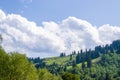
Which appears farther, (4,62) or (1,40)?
(4,62)

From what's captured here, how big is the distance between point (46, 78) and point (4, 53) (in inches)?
2389

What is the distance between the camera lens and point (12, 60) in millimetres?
127250

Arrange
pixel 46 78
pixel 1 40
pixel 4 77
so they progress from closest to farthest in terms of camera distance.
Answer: pixel 1 40 < pixel 4 77 < pixel 46 78

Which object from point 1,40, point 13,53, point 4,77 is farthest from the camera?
point 13,53

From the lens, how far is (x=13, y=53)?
132125mm

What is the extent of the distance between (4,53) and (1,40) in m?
56.4

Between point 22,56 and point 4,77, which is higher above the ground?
point 22,56

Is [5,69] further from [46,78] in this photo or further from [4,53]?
[46,78]

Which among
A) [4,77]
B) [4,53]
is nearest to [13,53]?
[4,53]

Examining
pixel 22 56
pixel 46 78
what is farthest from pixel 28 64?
pixel 46 78

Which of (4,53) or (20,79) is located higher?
(4,53)

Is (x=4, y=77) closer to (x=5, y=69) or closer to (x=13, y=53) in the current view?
(x=5, y=69)

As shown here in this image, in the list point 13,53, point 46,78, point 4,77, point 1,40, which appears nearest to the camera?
point 1,40

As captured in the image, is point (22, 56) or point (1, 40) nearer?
point (1, 40)
